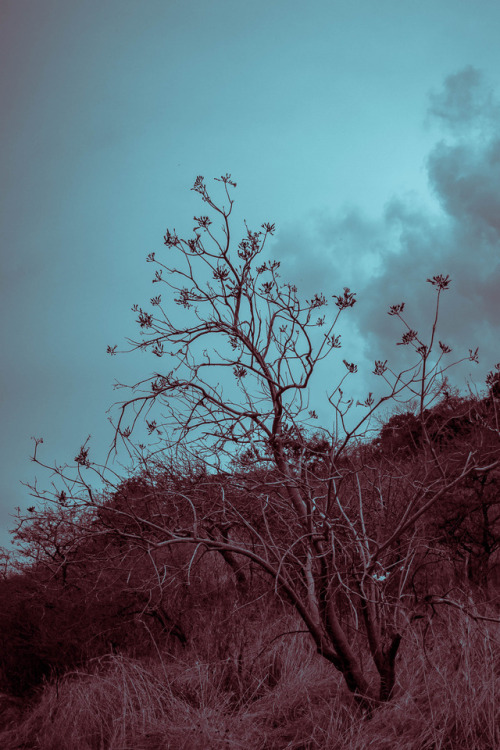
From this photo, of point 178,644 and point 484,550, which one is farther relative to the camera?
point 484,550

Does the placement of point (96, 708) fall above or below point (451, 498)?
below

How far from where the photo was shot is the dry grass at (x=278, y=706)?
400 centimetres

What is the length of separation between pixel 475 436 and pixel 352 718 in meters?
4.80

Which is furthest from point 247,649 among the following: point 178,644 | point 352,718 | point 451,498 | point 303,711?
point 451,498

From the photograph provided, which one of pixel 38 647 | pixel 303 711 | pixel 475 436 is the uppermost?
pixel 475 436

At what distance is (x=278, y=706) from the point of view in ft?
15.6

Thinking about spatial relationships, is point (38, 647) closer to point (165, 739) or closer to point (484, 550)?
point (165, 739)

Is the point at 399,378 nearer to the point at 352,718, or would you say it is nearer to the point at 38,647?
the point at 352,718

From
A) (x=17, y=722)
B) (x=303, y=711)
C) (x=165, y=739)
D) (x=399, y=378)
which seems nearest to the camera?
(x=399, y=378)

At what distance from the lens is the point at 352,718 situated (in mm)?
4059

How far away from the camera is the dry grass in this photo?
158 inches

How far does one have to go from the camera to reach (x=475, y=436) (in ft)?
26.2

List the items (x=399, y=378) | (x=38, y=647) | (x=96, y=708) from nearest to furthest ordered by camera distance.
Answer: (x=399, y=378), (x=96, y=708), (x=38, y=647)

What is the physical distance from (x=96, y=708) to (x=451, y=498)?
5.31m
